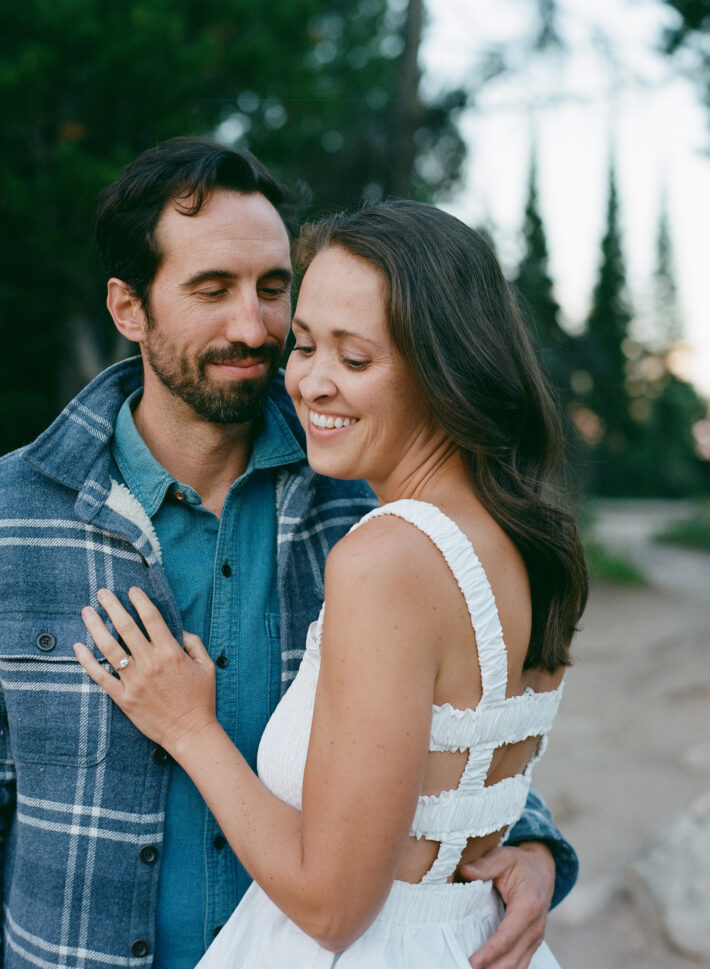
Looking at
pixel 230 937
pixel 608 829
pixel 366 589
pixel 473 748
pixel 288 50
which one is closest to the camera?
pixel 366 589

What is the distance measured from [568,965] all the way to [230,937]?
2.81 m

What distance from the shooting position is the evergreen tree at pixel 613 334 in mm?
31578

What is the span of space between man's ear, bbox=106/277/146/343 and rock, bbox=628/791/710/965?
11.1ft

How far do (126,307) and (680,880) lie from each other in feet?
11.3

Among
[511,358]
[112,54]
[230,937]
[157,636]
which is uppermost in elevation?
[112,54]

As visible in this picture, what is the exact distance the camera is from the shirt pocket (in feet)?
5.85

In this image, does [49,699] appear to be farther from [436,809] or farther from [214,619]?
[436,809]

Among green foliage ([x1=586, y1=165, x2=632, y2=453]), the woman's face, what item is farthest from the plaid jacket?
green foliage ([x1=586, y1=165, x2=632, y2=453])

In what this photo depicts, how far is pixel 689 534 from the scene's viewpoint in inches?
615

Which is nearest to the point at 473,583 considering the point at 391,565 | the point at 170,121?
the point at 391,565

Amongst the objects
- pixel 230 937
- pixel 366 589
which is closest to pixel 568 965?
pixel 230 937

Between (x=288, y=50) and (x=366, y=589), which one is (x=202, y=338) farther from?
(x=288, y=50)

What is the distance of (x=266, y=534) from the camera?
2.12 meters

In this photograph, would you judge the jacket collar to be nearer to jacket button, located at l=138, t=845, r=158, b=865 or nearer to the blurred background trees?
jacket button, located at l=138, t=845, r=158, b=865
